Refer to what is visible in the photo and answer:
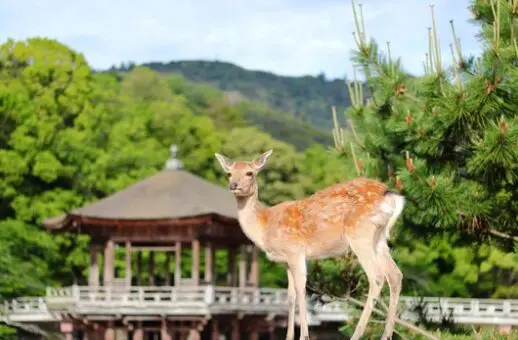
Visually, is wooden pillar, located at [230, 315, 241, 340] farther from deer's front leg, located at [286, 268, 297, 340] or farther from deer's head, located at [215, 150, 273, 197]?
deer's head, located at [215, 150, 273, 197]

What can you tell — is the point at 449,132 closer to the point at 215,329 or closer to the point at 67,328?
the point at 215,329

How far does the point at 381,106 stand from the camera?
2014cm

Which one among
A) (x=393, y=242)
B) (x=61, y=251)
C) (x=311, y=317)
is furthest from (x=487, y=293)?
(x=393, y=242)

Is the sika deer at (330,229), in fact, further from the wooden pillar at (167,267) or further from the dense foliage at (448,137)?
the wooden pillar at (167,267)

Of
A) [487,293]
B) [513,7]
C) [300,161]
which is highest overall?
[513,7]

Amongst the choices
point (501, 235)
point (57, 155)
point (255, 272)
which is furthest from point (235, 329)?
point (501, 235)

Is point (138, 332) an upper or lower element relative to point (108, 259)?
lower

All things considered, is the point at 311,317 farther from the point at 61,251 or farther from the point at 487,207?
the point at 487,207

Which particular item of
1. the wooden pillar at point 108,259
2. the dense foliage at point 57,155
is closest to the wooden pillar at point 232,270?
the wooden pillar at point 108,259

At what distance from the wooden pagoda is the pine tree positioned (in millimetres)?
18908

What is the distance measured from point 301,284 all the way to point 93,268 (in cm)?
2779

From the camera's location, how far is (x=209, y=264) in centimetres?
4031

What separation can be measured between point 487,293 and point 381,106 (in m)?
30.0

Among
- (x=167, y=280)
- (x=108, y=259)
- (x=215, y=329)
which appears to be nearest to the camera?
(x=215, y=329)
